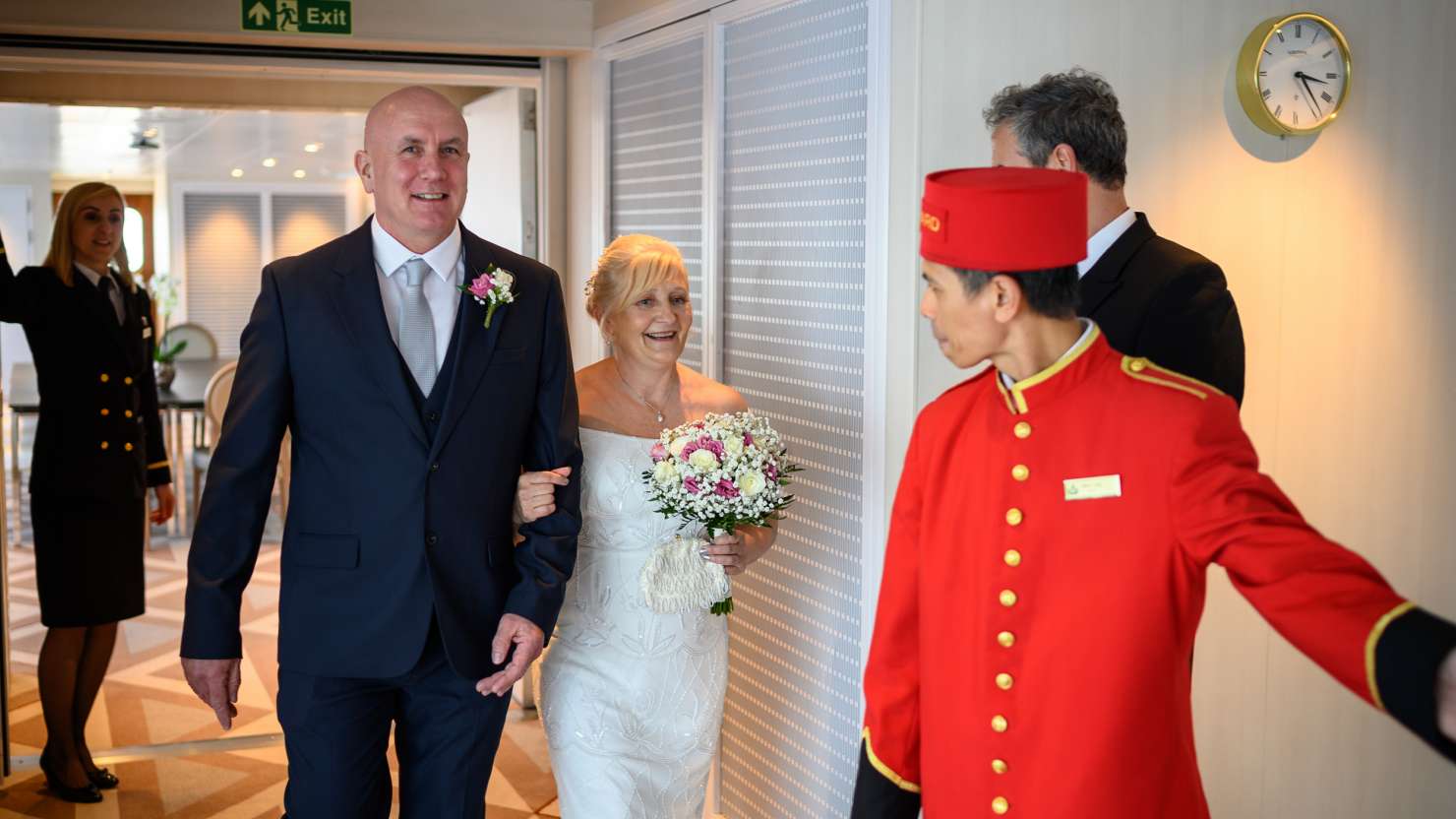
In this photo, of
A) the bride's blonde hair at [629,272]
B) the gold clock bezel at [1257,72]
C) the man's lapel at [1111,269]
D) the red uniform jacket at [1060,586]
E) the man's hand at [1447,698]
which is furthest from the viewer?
the gold clock bezel at [1257,72]

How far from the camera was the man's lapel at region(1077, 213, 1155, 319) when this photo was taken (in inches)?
103

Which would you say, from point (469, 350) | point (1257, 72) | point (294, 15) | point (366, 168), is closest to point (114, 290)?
point (294, 15)

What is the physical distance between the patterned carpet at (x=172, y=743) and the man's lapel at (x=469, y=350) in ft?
7.44

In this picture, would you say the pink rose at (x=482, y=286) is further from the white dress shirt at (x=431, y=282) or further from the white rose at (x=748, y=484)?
the white rose at (x=748, y=484)

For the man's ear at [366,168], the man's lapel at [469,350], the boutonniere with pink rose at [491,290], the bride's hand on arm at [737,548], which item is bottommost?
the bride's hand on arm at [737,548]

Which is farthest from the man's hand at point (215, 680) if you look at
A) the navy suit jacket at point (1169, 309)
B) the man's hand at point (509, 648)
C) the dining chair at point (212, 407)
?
the dining chair at point (212, 407)

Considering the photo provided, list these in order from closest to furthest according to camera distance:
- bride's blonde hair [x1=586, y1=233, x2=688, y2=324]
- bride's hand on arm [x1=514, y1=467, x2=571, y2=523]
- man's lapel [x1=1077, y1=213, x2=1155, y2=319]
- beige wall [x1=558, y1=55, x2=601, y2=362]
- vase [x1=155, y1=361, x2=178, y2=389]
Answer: man's lapel [x1=1077, y1=213, x2=1155, y2=319], bride's hand on arm [x1=514, y1=467, x2=571, y2=523], bride's blonde hair [x1=586, y1=233, x2=688, y2=324], beige wall [x1=558, y1=55, x2=601, y2=362], vase [x1=155, y1=361, x2=178, y2=389]

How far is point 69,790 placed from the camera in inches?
187

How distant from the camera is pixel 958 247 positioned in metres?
1.81

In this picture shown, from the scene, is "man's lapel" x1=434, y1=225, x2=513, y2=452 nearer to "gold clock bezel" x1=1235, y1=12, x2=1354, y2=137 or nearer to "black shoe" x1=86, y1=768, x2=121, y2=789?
"gold clock bezel" x1=1235, y1=12, x2=1354, y2=137

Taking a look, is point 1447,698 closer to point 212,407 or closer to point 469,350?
point 469,350

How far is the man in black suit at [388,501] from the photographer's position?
273 cm

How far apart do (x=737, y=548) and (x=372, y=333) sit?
1008 mm

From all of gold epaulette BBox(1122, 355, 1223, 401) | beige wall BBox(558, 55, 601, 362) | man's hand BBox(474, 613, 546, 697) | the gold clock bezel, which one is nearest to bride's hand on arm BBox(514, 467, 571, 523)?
man's hand BBox(474, 613, 546, 697)
